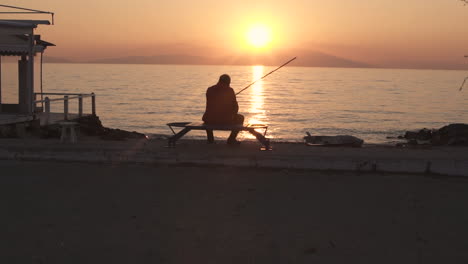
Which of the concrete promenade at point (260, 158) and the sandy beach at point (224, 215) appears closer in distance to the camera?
the sandy beach at point (224, 215)

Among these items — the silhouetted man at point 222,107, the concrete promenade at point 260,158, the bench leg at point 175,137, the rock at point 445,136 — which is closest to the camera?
the concrete promenade at point 260,158

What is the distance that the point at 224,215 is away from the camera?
5.93 meters

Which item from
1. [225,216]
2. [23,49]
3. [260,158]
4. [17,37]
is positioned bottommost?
[225,216]

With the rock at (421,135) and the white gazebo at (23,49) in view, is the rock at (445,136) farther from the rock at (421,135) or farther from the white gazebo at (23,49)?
the white gazebo at (23,49)

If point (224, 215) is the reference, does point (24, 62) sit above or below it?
above

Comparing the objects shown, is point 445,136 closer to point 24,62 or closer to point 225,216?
point 24,62

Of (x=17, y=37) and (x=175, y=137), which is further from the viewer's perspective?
(x=17, y=37)

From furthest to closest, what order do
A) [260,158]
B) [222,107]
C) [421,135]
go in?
[421,135] < [222,107] < [260,158]

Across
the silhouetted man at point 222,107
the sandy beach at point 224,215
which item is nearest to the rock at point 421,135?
the silhouetted man at point 222,107

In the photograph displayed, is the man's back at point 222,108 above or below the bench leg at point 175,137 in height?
above

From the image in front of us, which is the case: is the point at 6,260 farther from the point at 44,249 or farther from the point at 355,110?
the point at 355,110

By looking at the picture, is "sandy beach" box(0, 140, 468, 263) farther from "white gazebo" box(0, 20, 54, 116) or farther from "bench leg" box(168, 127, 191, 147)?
"white gazebo" box(0, 20, 54, 116)

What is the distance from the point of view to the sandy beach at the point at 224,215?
4.79 meters

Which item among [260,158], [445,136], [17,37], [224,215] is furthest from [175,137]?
[445,136]
